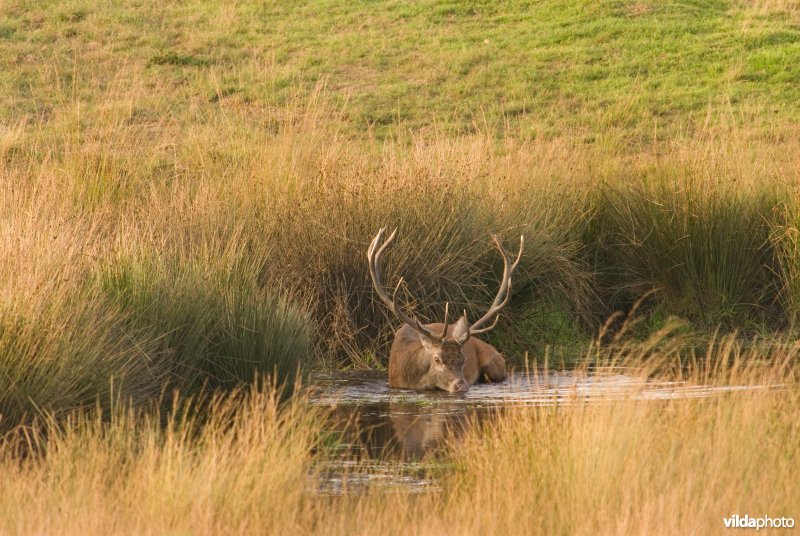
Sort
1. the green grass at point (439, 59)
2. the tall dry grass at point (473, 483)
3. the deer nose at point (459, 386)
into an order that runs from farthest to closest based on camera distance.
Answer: the green grass at point (439, 59) < the deer nose at point (459, 386) < the tall dry grass at point (473, 483)

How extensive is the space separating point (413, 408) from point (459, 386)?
76cm

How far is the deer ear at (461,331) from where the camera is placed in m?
10.4

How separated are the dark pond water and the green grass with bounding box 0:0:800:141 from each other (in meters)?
9.00

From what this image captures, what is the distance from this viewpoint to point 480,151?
13141 millimetres

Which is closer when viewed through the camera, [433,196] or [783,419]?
[783,419]

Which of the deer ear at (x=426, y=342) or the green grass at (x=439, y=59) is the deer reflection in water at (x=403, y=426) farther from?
the green grass at (x=439, y=59)

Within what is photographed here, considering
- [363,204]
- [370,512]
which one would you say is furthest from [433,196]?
[370,512]

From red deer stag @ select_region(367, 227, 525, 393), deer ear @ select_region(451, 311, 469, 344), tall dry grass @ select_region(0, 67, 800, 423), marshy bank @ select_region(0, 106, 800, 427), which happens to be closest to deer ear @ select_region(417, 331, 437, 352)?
red deer stag @ select_region(367, 227, 525, 393)

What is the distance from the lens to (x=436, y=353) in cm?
1039

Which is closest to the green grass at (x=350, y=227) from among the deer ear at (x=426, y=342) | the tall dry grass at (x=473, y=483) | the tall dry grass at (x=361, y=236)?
the tall dry grass at (x=361, y=236)

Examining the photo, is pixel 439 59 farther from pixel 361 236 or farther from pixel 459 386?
pixel 459 386

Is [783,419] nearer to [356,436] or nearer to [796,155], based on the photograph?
[356,436]

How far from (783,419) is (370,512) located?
248 cm

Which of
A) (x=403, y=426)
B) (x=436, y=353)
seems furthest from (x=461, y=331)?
(x=403, y=426)
